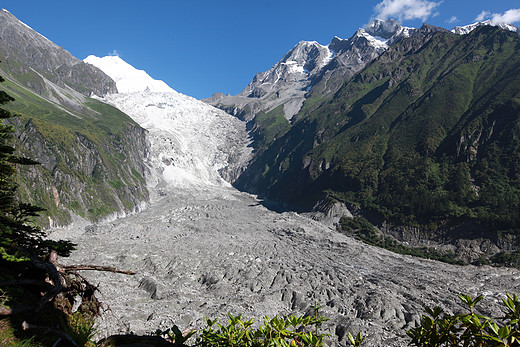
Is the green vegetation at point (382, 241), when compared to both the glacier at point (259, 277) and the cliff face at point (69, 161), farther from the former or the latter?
the cliff face at point (69, 161)

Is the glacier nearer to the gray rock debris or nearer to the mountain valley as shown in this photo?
the gray rock debris

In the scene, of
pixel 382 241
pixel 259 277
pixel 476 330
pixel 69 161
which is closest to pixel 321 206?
pixel 382 241

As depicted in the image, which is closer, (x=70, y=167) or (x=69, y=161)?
(x=70, y=167)

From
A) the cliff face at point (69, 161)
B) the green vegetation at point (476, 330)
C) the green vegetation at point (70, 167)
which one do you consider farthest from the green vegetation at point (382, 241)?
the green vegetation at point (476, 330)

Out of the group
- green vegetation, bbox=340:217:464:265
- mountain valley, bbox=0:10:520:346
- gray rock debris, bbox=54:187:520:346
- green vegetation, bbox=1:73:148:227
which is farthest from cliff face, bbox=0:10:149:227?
green vegetation, bbox=340:217:464:265

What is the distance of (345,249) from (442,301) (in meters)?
28.2

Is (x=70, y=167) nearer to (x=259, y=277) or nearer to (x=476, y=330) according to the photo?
(x=259, y=277)

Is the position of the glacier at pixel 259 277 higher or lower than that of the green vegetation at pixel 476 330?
lower

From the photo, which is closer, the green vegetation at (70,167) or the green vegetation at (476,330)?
the green vegetation at (476,330)

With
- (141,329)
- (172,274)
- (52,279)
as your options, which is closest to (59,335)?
(52,279)

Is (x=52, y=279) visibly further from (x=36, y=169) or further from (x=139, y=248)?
(x=36, y=169)

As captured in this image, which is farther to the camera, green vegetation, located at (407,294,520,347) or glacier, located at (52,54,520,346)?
glacier, located at (52,54,520,346)

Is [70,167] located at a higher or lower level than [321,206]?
lower

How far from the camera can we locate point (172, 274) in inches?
1812
